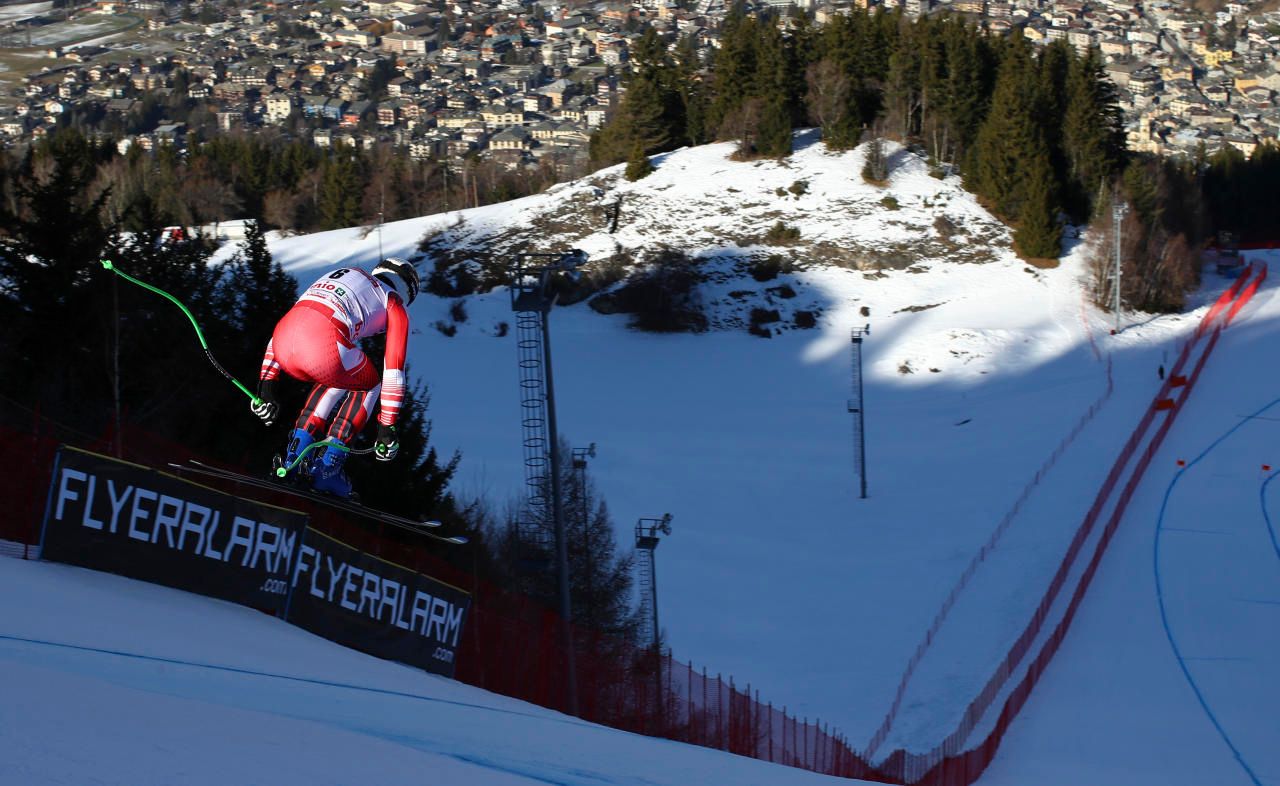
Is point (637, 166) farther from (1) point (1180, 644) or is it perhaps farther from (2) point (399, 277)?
(2) point (399, 277)

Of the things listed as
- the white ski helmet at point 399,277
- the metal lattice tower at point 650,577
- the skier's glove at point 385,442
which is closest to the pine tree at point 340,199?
the metal lattice tower at point 650,577

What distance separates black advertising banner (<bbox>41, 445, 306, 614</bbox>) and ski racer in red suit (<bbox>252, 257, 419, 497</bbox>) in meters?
1.86

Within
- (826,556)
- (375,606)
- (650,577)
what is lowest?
(650,577)

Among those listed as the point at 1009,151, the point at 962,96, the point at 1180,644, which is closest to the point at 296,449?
the point at 1180,644

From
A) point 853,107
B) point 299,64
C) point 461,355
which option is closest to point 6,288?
point 461,355

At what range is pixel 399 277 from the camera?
923 cm

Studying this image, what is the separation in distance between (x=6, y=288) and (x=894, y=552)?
68.6ft

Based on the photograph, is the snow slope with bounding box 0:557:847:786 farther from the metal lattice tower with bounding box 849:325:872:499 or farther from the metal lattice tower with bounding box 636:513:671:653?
the metal lattice tower with bounding box 849:325:872:499

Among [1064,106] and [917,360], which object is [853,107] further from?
[917,360]

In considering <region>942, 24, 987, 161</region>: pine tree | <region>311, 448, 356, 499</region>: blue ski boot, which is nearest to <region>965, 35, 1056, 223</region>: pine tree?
<region>942, 24, 987, 161</region>: pine tree

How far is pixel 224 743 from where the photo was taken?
6.09m

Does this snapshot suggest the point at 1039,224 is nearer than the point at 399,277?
No

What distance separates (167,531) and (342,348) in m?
2.82

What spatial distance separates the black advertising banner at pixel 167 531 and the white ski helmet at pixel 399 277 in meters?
2.75
